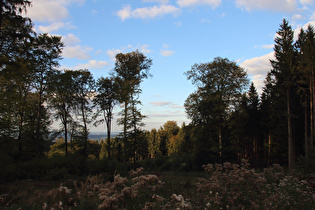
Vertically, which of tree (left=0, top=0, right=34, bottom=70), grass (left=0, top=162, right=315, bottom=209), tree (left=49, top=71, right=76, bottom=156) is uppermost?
tree (left=0, top=0, right=34, bottom=70)

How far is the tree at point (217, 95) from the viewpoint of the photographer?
23812mm

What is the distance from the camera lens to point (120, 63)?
90.6 ft

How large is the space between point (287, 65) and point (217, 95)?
8.36 metres

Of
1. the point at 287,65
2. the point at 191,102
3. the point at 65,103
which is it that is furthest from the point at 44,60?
the point at 287,65

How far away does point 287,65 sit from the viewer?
2212cm

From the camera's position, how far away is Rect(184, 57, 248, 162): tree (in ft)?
78.1

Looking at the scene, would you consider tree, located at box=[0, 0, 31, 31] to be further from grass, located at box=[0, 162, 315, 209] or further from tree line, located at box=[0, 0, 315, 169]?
grass, located at box=[0, 162, 315, 209]

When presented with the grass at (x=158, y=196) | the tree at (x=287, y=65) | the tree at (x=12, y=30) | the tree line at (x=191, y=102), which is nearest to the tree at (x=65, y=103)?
the tree line at (x=191, y=102)

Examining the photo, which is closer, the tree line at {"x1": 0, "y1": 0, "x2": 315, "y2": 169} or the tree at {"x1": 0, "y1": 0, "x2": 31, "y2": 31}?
the tree at {"x1": 0, "y1": 0, "x2": 31, "y2": 31}

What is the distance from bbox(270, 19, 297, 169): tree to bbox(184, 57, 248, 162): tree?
3.83 metres

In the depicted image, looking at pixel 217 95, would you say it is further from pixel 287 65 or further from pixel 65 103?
pixel 65 103

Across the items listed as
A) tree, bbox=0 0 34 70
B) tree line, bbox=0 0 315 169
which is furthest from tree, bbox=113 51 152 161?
tree, bbox=0 0 34 70

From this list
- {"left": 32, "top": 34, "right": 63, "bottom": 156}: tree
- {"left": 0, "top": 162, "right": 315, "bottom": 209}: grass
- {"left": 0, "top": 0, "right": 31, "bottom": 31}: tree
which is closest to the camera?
{"left": 0, "top": 162, "right": 315, "bottom": 209}: grass

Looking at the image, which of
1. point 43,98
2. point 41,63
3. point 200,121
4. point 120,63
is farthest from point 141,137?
point 41,63
